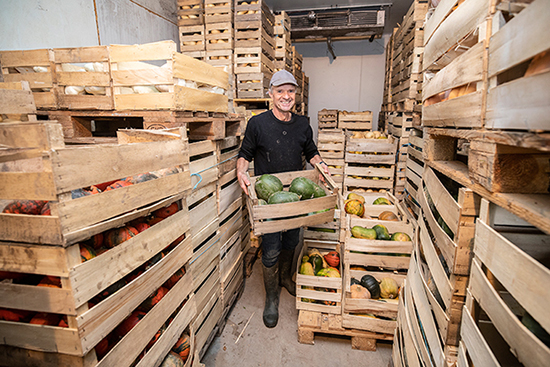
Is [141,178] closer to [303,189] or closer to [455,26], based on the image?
[303,189]

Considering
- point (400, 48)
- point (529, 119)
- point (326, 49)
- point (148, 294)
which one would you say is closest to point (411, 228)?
point (529, 119)

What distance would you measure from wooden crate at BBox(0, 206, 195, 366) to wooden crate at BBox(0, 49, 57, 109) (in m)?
1.62

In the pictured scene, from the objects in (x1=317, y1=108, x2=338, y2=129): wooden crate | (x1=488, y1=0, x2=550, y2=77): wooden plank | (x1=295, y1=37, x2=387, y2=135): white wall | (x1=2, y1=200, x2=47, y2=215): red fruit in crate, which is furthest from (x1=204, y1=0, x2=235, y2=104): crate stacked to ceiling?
Result: (x1=295, y1=37, x2=387, y2=135): white wall

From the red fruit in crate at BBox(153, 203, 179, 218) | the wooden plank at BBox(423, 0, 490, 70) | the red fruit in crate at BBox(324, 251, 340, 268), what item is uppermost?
the wooden plank at BBox(423, 0, 490, 70)

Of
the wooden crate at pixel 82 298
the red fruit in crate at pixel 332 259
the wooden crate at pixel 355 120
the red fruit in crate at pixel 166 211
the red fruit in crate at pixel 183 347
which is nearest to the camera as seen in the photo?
the wooden crate at pixel 82 298

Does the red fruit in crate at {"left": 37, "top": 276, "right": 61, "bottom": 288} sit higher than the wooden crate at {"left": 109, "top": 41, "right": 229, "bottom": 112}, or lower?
lower

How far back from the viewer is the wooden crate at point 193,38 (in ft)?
18.0

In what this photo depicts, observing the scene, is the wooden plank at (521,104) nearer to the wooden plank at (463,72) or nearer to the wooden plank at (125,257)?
→ the wooden plank at (463,72)

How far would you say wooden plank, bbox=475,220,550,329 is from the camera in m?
0.80

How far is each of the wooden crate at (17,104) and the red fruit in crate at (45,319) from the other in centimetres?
145

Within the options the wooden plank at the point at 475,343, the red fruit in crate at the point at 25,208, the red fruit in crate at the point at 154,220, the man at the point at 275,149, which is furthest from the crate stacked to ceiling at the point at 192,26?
the wooden plank at the point at 475,343

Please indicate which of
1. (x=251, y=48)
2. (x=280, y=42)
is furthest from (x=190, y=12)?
(x=280, y=42)

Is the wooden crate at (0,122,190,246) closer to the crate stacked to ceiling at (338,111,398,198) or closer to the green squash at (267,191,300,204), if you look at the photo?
the green squash at (267,191,300,204)

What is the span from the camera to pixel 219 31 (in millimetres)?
5445
